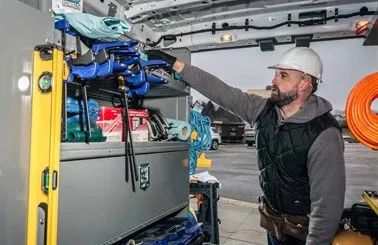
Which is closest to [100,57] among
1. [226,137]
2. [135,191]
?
[135,191]

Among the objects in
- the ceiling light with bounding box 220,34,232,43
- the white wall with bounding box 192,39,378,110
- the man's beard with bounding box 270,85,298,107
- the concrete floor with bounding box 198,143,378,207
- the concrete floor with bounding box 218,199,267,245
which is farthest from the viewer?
the concrete floor with bounding box 198,143,378,207

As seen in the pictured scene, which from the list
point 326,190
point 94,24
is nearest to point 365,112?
point 326,190

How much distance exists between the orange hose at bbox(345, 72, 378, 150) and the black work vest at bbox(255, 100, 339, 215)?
117 millimetres

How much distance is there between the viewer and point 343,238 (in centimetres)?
236

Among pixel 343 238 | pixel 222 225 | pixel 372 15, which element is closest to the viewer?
pixel 343 238

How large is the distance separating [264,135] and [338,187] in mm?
549

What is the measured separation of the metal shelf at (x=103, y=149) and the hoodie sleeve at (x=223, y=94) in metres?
0.45

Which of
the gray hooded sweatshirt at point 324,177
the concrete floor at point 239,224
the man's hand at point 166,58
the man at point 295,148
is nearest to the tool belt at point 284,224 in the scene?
the man at point 295,148

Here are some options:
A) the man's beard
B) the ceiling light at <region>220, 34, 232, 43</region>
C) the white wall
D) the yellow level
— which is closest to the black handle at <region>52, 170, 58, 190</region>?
the yellow level

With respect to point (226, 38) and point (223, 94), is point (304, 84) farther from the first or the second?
point (226, 38)

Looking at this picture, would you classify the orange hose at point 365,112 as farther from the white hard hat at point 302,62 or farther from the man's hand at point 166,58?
the man's hand at point 166,58

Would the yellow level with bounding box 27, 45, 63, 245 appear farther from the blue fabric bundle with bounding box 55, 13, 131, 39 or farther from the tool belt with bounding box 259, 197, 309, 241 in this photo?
the tool belt with bounding box 259, 197, 309, 241

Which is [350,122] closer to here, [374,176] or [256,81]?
[256,81]

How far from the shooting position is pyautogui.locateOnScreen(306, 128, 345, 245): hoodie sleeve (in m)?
1.67
